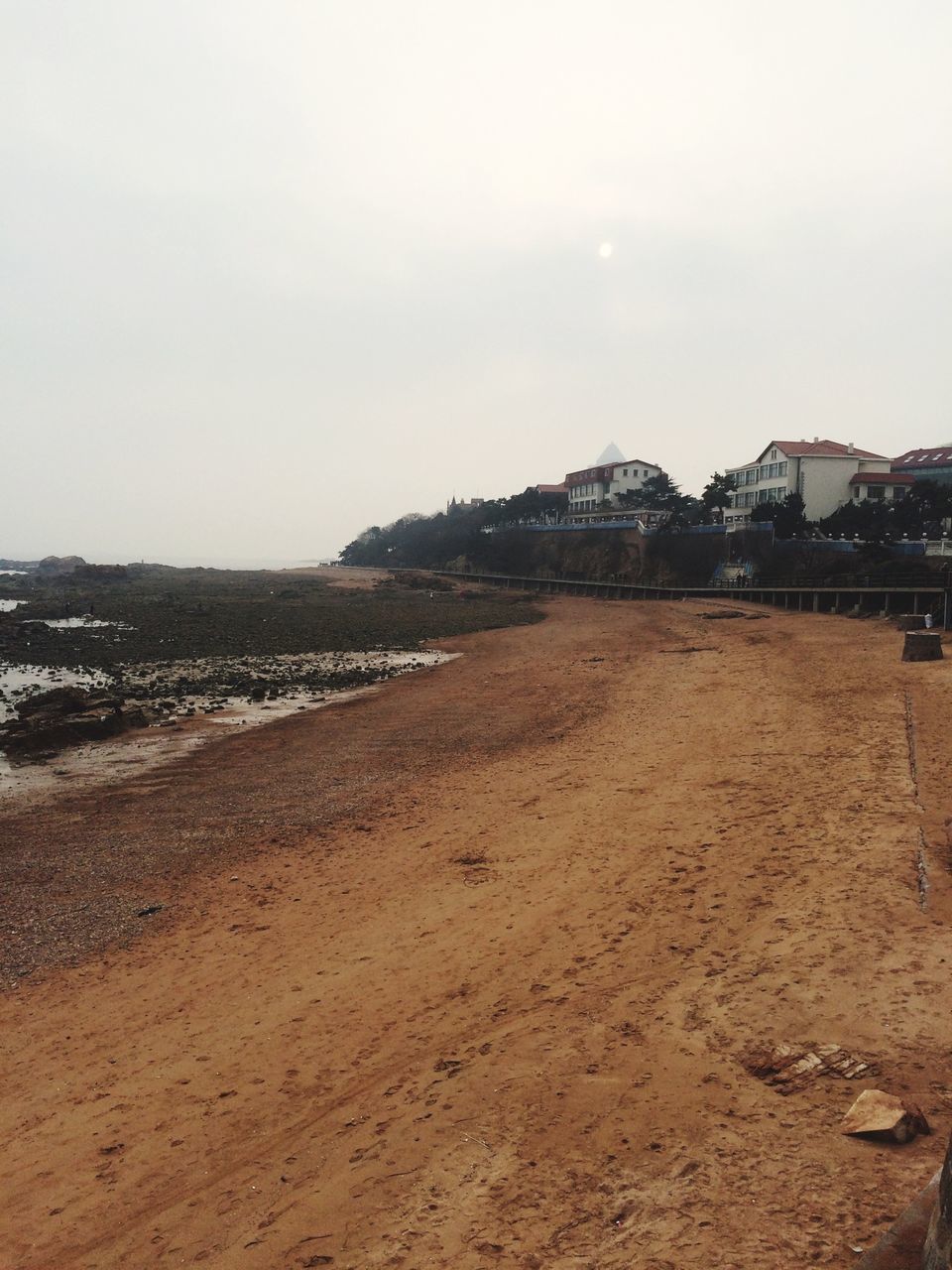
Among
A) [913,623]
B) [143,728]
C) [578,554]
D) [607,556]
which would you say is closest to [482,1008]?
[143,728]

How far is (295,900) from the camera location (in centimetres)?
1097

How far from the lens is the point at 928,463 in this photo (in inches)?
3327

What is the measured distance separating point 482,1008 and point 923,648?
2214cm

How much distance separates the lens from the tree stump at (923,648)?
24281mm

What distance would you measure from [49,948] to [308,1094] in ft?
17.4

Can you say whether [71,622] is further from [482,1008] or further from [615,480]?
[615,480]

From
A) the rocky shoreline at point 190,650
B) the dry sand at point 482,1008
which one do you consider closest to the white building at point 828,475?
the rocky shoreline at point 190,650

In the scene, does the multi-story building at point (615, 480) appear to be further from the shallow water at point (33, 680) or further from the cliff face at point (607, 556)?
the shallow water at point (33, 680)

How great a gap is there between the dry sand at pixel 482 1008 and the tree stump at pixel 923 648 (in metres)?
8.67

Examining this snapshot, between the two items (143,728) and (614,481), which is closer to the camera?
(143,728)

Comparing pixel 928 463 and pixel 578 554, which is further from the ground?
pixel 928 463

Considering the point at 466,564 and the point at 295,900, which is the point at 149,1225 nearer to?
the point at 295,900

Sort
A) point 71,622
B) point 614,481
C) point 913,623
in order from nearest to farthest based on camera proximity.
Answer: point 913,623
point 71,622
point 614,481

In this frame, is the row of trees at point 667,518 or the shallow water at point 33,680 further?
the row of trees at point 667,518
